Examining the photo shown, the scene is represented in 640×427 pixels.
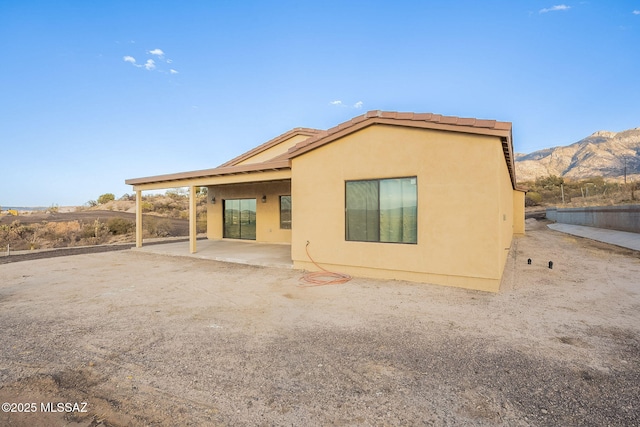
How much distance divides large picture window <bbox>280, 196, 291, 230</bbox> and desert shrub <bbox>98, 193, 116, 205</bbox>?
4173cm

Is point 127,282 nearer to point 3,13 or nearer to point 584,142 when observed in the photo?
point 3,13

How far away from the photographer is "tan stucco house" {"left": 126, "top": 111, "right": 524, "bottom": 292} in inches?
239

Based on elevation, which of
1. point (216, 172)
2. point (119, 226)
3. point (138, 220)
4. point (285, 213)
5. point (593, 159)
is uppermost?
point (593, 159)

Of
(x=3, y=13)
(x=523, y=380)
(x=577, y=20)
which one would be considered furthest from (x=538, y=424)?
(x=577, y=20)

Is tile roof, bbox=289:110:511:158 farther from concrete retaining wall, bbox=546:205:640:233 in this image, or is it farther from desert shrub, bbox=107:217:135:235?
desert shrub, bbox=107:217:135:235

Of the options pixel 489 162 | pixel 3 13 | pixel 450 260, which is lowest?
pixel 450 260

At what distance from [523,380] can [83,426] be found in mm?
3788

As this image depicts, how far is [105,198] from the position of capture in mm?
44094

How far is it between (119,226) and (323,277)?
1796 cm

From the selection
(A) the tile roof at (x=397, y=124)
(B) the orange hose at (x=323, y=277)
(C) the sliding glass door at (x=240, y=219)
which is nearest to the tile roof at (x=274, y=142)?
(C) the sliding glass door at (x=240, y=219)

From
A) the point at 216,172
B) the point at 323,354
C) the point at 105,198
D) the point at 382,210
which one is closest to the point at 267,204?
the point at 216,172

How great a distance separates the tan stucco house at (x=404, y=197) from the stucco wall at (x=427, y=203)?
0.02 m

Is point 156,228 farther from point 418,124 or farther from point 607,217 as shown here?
point 607,217

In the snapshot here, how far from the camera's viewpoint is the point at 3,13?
10.9m
